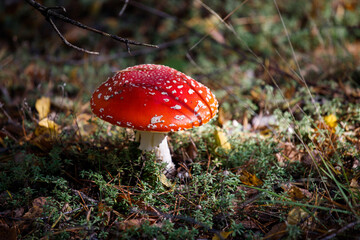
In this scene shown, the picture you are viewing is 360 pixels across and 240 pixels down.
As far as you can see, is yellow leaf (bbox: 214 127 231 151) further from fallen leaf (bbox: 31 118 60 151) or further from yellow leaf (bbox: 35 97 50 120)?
yellow leaf (bbox: 35 97 50 120)

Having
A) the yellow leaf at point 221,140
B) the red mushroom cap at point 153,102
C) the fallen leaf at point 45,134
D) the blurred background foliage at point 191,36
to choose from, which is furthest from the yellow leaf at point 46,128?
the blurred background foliage at point 191,36

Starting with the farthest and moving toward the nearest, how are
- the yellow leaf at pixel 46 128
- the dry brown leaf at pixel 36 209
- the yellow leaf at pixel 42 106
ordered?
1. the yellow leaf at pixel 42 106
2. the yellow leaf at pixel 46 128
3. the dry brown leaf at pixel 36 209

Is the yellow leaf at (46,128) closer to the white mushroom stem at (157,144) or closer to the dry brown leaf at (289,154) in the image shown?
the white mushroom stem at (157,144)

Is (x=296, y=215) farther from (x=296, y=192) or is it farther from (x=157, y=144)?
(x=157, y=144)

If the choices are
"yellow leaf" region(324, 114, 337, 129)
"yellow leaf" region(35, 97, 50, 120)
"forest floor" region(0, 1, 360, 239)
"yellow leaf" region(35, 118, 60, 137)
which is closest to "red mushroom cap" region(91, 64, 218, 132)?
"forest floor" region(0, 1, 360, 239)

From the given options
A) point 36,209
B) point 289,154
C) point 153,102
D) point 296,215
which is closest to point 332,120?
point 289,154

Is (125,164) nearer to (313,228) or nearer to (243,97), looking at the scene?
(313,228)

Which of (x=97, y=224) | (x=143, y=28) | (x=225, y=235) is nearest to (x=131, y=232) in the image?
(x=97, y=224)
